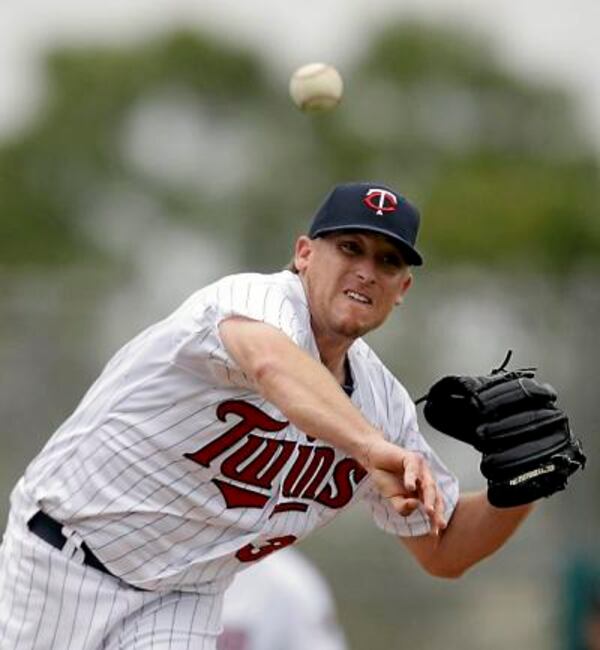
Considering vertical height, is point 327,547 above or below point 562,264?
below

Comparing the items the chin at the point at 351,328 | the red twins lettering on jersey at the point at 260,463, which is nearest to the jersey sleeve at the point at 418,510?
the red twins lettering on jersey at the point at 260,463

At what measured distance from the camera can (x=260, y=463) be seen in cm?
596

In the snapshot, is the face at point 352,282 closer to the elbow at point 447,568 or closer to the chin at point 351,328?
the chin at point 351,328

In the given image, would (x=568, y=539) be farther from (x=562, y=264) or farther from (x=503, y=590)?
(x=562, y=264)

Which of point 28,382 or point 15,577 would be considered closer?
point 15,577

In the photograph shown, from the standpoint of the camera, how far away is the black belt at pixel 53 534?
613cm

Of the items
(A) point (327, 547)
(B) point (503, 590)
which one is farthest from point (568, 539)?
(A) point (327, 547)

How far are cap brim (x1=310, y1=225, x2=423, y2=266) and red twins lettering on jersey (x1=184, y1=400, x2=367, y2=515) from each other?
1.81 ft

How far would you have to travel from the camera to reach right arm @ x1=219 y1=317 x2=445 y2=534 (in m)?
4.82

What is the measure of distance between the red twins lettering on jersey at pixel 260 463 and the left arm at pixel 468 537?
536 millimetres

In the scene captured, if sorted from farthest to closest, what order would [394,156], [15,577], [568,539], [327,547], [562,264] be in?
[394,156] < [562,264] < [327,547] < [568,539] < [15,577]

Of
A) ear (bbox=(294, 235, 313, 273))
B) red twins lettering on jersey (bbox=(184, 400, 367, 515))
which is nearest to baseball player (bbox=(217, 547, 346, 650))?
red twins lettering on jersey (bbox=(184, 400, 367, 515))

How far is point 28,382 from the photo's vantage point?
40.4 feet

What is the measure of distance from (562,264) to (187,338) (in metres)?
27.3
